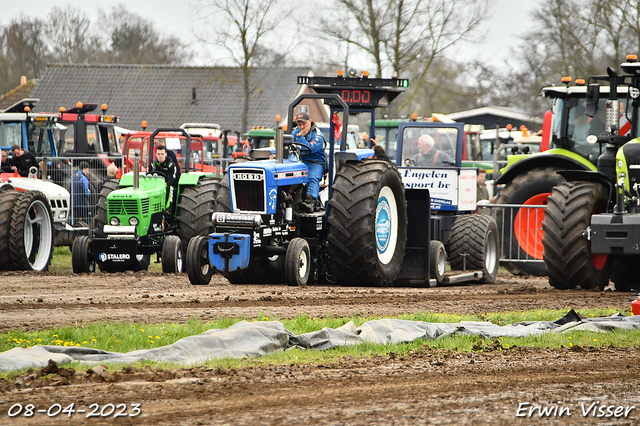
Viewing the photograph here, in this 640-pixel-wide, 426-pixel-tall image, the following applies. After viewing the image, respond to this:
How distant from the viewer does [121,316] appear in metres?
7.23

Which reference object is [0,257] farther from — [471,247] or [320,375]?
[320,375]

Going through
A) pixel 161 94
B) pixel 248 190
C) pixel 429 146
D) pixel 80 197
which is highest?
pixel 161 94

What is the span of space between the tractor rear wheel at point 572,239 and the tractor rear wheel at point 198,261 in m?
4.00

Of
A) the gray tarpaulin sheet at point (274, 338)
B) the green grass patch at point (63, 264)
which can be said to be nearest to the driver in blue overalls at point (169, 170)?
the green grass patch at point (63, 264)

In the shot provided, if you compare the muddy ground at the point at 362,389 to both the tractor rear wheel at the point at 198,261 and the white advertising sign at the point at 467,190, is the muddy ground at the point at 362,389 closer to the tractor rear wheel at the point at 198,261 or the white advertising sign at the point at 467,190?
the tractor rear wheel at the point at 198,261

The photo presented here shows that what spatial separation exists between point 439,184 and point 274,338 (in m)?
7.93

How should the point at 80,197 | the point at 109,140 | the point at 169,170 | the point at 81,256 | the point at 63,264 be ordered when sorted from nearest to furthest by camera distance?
1. the point at 81,256
2. the point at 169,170
3. the point at 63,264
4. the point at 80,197
5. the point at 109,140

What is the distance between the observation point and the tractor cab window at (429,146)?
13445mm

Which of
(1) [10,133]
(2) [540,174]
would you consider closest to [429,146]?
(2) [540,174]

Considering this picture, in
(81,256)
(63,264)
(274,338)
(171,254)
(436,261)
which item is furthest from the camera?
(63,264)

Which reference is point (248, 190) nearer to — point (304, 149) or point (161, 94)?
point (304, 149)

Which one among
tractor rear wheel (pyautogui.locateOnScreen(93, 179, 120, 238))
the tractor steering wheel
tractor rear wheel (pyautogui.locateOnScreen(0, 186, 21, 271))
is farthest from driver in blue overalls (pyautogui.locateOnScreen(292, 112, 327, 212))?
tractor rear wheel (pyautogui.locateOnScreen(0, 186, 21, 271))

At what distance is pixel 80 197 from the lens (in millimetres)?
17344

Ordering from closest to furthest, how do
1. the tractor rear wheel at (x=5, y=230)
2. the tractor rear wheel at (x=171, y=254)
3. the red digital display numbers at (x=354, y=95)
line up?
the red digital display numbers at (x=354, y=95) → the tractor rear wheel at (x=5, y=230) → the tractor rear wheel at (x=171, y=254)
